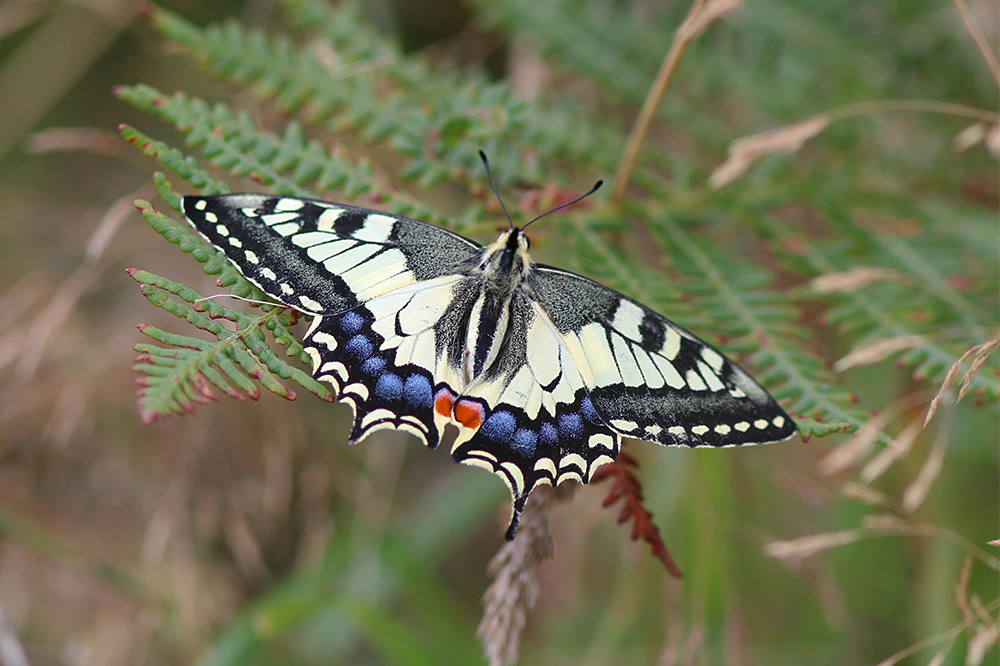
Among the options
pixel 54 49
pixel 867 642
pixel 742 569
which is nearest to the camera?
pixel 867 642

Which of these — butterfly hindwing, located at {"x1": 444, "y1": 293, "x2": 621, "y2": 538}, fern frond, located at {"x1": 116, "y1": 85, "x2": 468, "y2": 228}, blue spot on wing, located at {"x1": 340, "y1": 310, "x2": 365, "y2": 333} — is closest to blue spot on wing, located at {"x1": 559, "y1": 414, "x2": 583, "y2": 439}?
butterfly hindwing, located at {"x1": 444, "y1": 293, "x2": 621, "y2": 538}

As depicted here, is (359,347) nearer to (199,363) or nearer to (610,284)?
(199,363)

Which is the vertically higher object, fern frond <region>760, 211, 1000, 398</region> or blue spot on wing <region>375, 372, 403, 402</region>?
fern frond <region>760, 211, 1000, 398</region>

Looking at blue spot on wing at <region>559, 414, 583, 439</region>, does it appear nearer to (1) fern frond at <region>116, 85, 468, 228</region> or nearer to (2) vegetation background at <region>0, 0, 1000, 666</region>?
(2) vegetation background at <region>0, 0, 1000, 666</region>

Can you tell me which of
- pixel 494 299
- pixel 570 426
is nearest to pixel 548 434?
pixel 570 426

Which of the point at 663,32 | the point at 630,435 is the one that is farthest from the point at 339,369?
the point at 663,32

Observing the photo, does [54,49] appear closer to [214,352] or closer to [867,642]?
[214,352]
